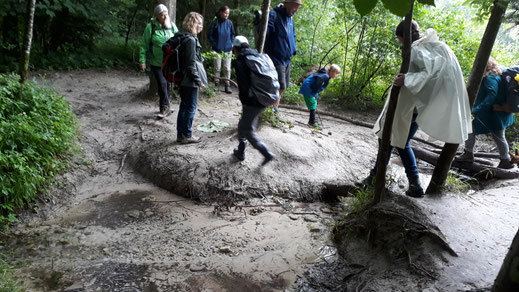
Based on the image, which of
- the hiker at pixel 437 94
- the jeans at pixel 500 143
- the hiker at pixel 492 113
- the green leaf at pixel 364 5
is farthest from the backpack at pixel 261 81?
the jeans at pixel 500 143

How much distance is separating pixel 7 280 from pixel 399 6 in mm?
3454

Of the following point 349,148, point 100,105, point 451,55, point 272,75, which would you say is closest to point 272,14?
point 272,75

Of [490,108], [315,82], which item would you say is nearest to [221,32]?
[315,82]

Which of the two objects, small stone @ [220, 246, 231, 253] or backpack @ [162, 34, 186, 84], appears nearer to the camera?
small stone @ [220, 246, 231, 253]

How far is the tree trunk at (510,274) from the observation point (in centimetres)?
148

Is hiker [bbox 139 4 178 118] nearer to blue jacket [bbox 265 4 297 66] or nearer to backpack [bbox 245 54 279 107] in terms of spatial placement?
blue jacket [bbox 265 4 297 66]

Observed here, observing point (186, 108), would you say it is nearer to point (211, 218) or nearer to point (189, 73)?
point (189, 73)

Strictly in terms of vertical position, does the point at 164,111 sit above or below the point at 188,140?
above

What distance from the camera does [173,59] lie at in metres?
5.40

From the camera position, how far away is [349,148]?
21.9ft

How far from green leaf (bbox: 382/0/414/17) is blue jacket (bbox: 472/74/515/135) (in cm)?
517

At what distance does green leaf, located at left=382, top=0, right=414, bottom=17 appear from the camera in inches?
45.2

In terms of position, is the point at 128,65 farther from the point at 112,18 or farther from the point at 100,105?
the point at 100,105

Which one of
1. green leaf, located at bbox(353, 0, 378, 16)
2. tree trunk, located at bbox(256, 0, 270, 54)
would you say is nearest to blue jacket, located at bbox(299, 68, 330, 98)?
tree trunk, located at bbox(256, 0, 270, 54)
